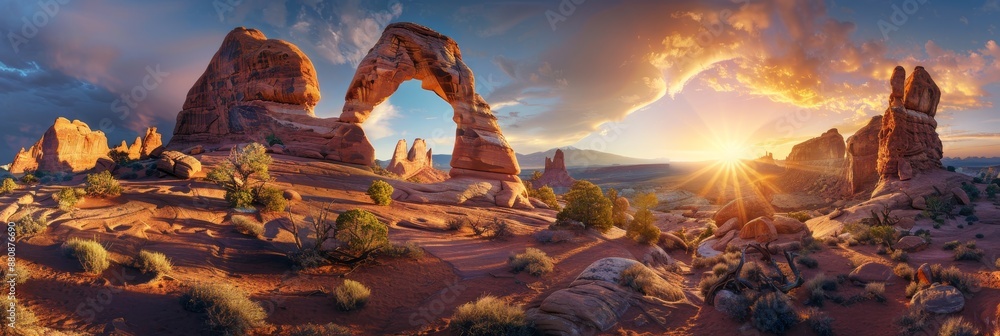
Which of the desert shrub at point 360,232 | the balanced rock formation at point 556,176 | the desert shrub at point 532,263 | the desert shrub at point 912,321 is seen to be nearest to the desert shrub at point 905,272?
the desert shrub at point 912,321

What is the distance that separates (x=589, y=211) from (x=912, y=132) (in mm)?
30319

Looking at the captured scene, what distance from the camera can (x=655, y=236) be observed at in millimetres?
21312

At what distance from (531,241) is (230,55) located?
42514 mm

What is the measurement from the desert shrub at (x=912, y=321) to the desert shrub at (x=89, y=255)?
63.0 feet

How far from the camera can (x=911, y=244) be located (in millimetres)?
Result: 16094

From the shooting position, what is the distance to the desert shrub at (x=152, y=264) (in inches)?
372

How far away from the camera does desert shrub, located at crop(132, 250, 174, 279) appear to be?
945 centimetres

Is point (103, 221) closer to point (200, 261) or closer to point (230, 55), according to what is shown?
point (200, 261)

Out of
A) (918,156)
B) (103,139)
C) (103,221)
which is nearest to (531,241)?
(103,221)

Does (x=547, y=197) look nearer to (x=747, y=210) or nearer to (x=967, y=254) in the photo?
(x=747, y=210)

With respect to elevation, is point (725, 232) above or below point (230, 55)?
below

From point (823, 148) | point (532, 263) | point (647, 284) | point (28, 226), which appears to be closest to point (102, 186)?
point (28, 226)

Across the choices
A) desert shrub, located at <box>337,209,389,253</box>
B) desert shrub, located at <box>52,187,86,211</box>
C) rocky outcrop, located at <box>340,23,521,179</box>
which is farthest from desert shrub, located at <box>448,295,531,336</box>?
rocky outcrop, located at <box>340,23,521,179</box>

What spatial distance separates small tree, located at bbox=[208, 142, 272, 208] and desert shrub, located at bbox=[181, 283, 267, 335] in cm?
827
